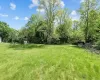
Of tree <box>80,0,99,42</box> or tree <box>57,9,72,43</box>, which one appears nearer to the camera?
tree <box>80,0,99,42</box>

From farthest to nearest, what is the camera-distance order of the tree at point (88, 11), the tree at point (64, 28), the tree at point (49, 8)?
1. the tree at point (64, 28)
2. the tree at point (88, 11)
3. the tree at point (49, 8)

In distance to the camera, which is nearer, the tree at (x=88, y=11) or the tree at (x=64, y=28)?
the tree at (x=88, y=11)

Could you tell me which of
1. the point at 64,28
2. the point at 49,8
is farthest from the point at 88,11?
the point at 64,28

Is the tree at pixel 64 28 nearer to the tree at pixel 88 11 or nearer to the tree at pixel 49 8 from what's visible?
the tree at pixel 88 11

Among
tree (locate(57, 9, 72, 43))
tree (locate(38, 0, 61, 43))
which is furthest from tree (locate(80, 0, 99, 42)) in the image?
tree (locate(57, 9, 72, 43))

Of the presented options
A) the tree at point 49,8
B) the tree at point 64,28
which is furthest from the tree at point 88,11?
the tree at point 64,28

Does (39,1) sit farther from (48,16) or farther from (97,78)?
(97,78)

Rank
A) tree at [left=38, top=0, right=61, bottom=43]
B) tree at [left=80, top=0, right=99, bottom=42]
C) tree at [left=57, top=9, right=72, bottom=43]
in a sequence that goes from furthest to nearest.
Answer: tree at [left=57, top=9, right=72, bottom=43] < tree at [left=80, top=0, right=99, bottom=42] < tree at [left=38, top=0, right=61, bottom=43]

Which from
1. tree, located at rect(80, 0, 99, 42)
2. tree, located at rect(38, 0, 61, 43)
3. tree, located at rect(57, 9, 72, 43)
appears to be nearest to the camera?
tree, located at rect(38, 0, 61, 43)

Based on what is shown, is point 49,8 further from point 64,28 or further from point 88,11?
point 64,28

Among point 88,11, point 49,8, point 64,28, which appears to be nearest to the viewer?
point 49,8

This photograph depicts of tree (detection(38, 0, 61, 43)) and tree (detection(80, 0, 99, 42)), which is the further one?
tree (detection(80, 0, 99, 42))

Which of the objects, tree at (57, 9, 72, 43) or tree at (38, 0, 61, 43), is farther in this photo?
tree at (57, 9, 72, 43)

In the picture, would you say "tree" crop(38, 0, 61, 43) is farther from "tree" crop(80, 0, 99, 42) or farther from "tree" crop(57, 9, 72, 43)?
"tree" crop(57, 9, 72, 43)
